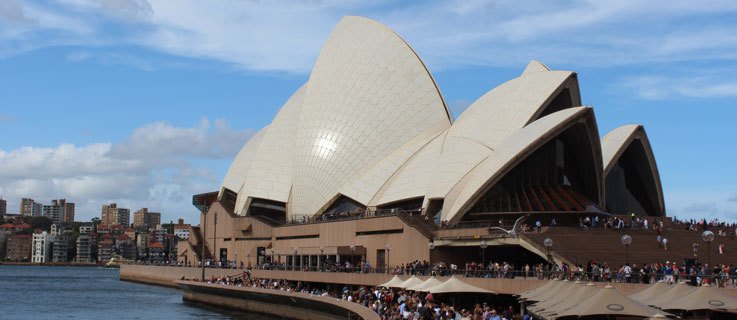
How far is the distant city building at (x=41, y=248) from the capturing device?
7052 inches

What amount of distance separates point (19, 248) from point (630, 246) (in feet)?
565

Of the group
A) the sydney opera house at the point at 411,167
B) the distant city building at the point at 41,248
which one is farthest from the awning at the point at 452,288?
the distant city building at the point at 41,248

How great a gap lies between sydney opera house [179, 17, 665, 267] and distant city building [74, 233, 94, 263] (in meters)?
124

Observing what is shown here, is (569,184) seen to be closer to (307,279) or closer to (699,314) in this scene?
(307,279)

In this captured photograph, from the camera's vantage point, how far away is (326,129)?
53062 millimetres

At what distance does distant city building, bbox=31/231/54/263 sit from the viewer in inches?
7052

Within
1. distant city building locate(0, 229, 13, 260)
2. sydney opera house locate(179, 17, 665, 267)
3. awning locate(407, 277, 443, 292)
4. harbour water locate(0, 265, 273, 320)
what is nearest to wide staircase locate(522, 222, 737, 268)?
sydney opera house locate(179, 17, 665, 267)

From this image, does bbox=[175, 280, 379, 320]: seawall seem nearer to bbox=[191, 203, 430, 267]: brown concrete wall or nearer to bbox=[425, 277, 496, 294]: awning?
bbox=[425, 277, 496, 294]: awning

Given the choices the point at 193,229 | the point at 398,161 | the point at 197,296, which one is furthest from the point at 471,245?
the point at 193,229

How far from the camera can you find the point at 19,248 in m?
184

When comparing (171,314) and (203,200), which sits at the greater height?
(203,200)

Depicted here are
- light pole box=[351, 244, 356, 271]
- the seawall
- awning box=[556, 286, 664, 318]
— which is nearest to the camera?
awning box=[556, 286, 664, 318]

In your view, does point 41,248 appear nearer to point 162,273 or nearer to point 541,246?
point 162,273

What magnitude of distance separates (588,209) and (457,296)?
12.0 meters
